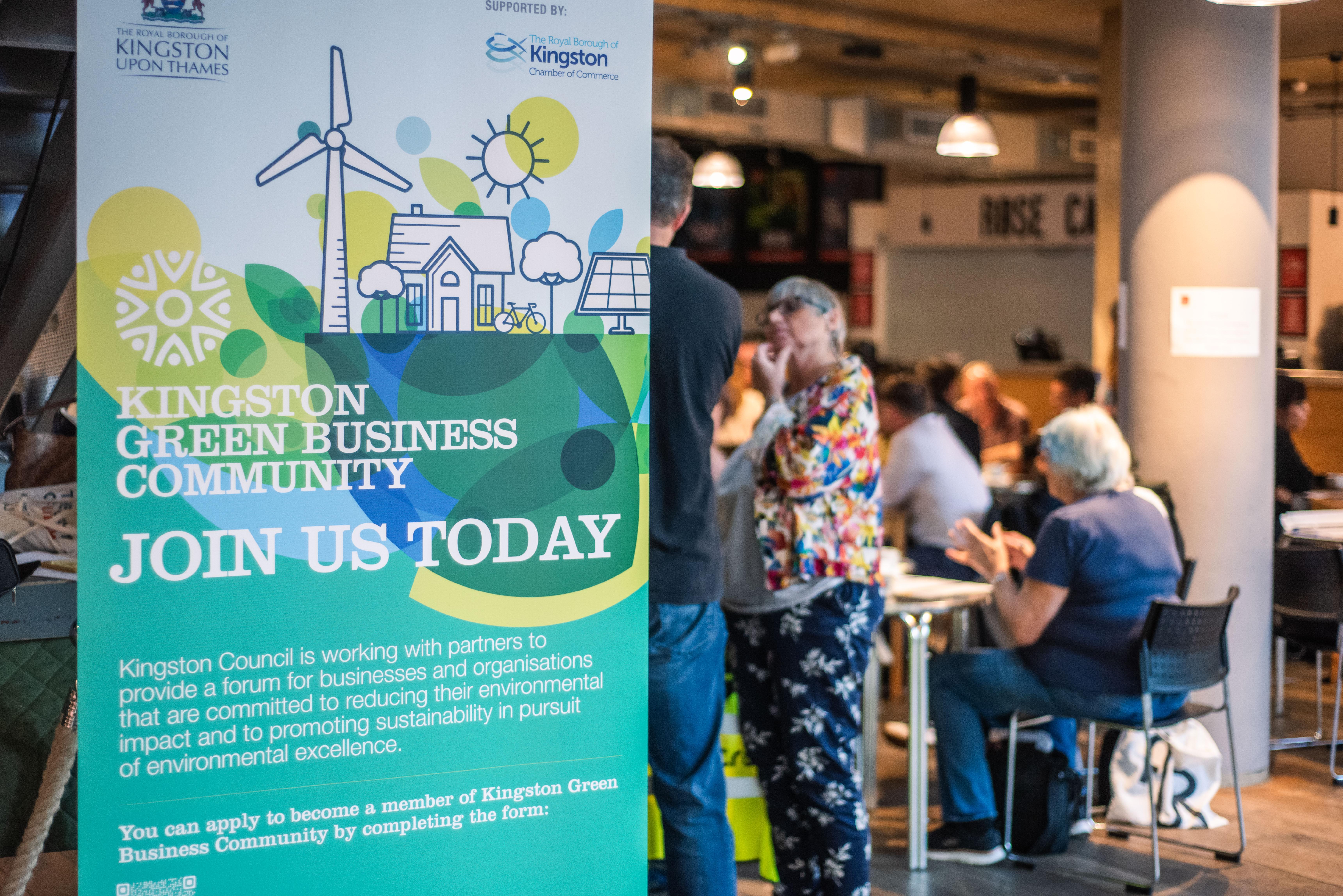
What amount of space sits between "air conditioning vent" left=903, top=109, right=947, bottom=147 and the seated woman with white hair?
7160mm

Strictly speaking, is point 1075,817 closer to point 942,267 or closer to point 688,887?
point 688,887

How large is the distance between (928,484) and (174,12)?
3800 mm

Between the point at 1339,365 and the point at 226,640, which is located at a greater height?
the point at 1339,365

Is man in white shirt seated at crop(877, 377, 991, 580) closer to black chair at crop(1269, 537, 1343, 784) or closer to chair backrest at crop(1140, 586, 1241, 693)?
black chair at crop(1269, 537, 1343, 784)

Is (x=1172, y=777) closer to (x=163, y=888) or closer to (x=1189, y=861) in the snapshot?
(x=1189, y=861)

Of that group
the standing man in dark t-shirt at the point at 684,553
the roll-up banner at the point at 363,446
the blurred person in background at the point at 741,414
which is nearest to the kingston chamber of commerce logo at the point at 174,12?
the roll-up banner at the point at 363,446

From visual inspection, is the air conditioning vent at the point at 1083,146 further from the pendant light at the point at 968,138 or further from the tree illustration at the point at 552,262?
the tree illustration at the point at 552,262

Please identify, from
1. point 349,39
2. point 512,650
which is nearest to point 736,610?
point 512,650

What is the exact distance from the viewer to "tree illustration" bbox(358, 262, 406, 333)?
1947mm

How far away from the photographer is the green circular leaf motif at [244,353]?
1.88 meters

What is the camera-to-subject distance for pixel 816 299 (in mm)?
3066

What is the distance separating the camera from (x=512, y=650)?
2.06 metres

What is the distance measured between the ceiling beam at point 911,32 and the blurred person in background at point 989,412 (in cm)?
241

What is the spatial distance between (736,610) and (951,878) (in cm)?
116
